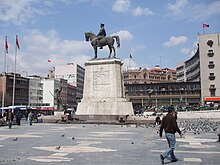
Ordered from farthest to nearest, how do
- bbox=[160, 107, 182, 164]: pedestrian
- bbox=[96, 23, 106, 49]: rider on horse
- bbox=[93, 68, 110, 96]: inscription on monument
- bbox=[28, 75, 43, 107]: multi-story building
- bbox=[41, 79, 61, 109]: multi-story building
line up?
bbox=[41, 79, 61, 109]: multi-story building
bbox=[28, 75, 43, 107]: multi-story building
bbox=[96, 23, 106, 49]: rider on horse
bbox=[93, 68, 110, 96]: inscription on monument
bbox=[160, 107, 182, 164]: pedestrian

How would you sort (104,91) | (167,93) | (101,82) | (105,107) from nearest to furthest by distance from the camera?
(105,107)
(104,91)
(101,82)
(167,93)

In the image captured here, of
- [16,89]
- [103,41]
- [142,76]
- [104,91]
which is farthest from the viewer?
[142,76]

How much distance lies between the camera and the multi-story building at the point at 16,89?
3875 inches

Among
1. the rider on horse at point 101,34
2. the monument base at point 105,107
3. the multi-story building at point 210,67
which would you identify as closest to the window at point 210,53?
the multi-story building at point 210,67

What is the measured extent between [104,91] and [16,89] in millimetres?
77817

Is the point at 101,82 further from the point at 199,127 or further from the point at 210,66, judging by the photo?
the point at 210,66

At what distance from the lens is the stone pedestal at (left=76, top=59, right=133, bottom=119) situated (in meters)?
35.8

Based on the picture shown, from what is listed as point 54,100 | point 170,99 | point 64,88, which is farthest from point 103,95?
point 64,88

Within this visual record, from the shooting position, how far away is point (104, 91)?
36.8m

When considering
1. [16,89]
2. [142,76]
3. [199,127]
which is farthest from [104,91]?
[142,76]

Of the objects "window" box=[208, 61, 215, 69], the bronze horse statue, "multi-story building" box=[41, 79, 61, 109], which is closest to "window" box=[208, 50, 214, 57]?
"window" box=[208, 61, 215, 69]

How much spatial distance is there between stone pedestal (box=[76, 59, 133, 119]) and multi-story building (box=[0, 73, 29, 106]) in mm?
67443

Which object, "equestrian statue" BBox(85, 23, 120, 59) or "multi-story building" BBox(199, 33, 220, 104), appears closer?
"equestrian statue" BBox(85, 23, 120, 59)

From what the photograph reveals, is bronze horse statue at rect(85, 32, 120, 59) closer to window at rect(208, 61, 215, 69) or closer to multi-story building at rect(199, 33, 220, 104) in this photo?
multi-story building at rect(199, 33, 220, 104)
